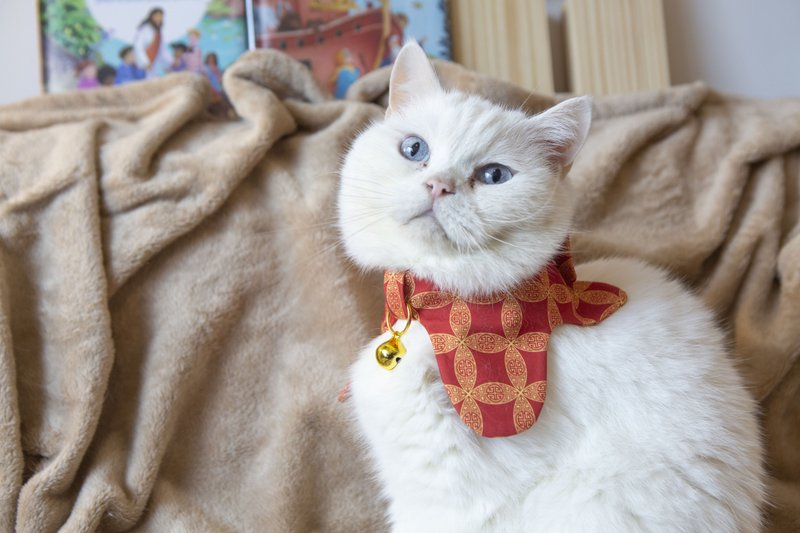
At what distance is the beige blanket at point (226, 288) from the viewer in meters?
0.96

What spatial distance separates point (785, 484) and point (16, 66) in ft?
6.11

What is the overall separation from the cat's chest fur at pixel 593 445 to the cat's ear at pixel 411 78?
0.37 metres

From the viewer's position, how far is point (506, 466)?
0.70 metres

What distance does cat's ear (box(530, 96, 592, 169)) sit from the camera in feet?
2.56

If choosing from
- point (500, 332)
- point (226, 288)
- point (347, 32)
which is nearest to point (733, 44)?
point (347, 32)

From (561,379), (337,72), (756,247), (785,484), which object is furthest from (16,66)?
(785,484)

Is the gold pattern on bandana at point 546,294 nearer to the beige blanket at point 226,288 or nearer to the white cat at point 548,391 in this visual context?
the white cat at point 548,391

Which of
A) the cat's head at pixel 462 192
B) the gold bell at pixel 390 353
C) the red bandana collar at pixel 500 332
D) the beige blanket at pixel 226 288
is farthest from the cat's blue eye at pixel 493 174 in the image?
the beige blanket at pixel 226 288

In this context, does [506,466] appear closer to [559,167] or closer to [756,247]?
[559,167]

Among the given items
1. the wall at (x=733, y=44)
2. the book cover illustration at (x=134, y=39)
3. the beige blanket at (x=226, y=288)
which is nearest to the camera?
the beige blanket at (x=226, y=288)

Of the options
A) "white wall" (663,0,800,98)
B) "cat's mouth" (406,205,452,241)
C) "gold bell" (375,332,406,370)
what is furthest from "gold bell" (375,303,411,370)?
"white wall" (663,0,800,98)

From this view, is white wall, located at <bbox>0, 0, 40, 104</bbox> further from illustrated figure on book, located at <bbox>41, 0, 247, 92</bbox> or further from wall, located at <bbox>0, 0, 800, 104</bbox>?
wall, located at <bbox>0, 0, 800, 104</bbox>

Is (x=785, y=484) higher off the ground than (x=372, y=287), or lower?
lower

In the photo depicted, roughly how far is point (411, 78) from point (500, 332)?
1.33 ft
